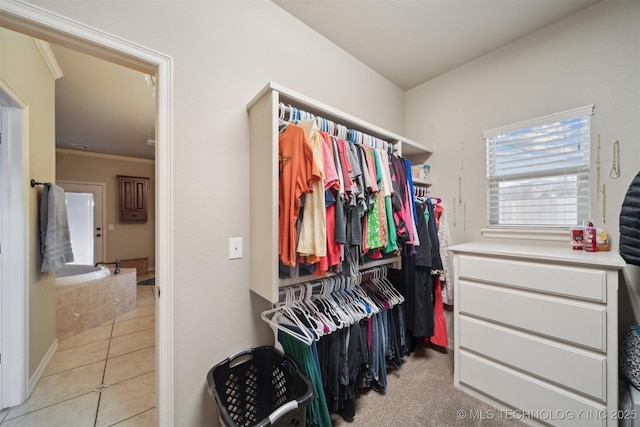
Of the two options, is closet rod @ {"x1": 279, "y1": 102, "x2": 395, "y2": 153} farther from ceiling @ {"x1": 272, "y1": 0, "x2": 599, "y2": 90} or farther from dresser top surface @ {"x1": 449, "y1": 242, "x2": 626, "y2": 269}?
dresser top surface @ {"x1": 449, "y1": 242, "x2": 626, "y2": 269}

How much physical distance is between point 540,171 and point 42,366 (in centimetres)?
429

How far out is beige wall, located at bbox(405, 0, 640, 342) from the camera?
4.88ft

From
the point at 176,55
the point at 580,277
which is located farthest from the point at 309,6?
the point at 580,277

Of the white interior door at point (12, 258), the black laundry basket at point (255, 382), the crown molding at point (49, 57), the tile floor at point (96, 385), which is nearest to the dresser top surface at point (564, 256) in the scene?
the black laundry basket at point (255, 382)

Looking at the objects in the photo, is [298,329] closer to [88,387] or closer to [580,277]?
[580,277]

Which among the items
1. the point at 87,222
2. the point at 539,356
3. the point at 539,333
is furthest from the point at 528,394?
the point at 87,222

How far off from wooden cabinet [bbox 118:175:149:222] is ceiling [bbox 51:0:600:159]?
8.59 ft

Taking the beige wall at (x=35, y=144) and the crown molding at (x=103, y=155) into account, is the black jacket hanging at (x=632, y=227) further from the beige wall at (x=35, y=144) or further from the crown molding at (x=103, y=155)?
the crown molding at (x=103, y=155)

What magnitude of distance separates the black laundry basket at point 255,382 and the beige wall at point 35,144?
1599mm

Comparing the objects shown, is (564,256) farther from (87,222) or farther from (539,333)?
(87,222)

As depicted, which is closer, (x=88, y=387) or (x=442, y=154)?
(x=88, y=387)

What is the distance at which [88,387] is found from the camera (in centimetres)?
171

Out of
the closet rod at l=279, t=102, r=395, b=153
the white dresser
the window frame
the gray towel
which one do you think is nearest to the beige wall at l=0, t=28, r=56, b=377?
the gray towel

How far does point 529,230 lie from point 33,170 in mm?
3930
